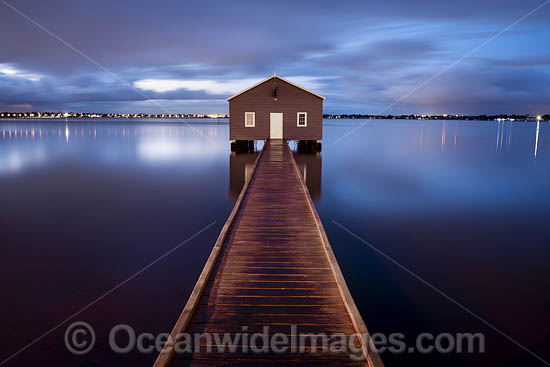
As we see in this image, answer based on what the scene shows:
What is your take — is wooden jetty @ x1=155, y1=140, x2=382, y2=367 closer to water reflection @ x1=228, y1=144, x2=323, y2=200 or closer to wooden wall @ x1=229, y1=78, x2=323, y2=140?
water reflection @ x1=228, y1=144, x2=323, y2=200

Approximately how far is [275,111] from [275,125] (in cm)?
99

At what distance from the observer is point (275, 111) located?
88.0 ft

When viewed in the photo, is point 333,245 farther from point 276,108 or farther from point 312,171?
point 276,108

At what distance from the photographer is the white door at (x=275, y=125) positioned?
26.9 metres

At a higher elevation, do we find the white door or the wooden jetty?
the white door

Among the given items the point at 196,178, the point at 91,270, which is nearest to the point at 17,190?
the point at 196,178

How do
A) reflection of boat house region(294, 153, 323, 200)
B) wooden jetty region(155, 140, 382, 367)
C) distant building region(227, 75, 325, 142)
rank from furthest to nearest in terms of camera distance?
distant building region(227, 75, 325, 142), reflection of boat house region(294, 153, 323, 200), wooden jetty region(155, 140, 382, 367)

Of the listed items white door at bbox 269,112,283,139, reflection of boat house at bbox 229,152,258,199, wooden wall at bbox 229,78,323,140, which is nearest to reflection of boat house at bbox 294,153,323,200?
wooden wall at bbox 229,78,323,140

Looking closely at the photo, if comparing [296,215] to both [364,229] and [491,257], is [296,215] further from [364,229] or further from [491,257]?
[491,257]

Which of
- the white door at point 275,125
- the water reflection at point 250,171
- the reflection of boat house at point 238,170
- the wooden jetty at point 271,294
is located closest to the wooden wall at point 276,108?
the white door at point 275,125

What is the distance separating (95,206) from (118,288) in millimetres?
7892

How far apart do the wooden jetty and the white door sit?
63.2 ft

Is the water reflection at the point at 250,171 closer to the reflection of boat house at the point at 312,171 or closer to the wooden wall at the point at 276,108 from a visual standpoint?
the reflection of boat house at the point at 312,171

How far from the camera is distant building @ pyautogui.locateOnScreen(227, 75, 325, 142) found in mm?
26484
